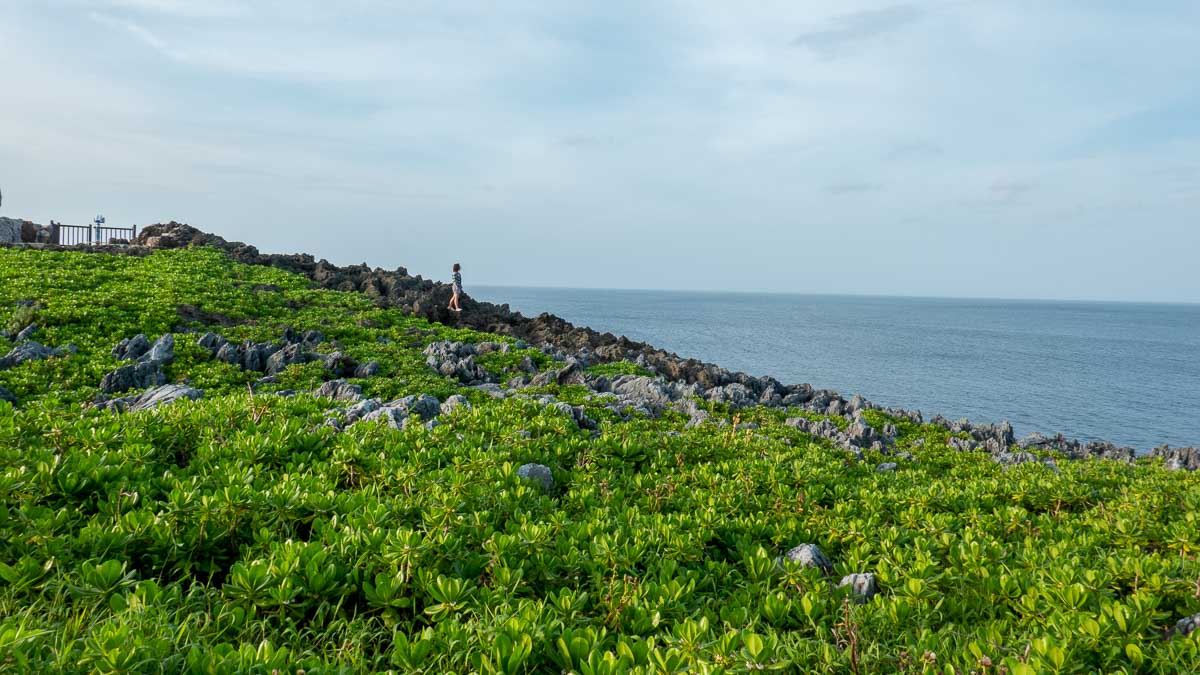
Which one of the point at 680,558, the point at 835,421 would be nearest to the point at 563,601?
the point at 680,558

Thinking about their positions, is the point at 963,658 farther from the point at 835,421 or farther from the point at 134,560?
the point at 835,421

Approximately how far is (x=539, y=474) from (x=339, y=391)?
8.23 meters

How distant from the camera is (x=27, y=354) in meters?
16.3

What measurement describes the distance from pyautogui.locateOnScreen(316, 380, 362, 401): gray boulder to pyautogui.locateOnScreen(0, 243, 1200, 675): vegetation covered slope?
322 cm

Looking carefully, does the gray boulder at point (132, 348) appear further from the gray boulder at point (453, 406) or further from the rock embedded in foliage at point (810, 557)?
the rock embedded in foliage at point (810, 557)

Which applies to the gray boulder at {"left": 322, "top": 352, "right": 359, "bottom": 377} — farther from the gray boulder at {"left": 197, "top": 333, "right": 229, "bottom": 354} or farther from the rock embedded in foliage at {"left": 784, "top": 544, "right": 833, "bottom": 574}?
the rock embedded in foliage at {"left": 784, "top": 544, "right": 833, "bottom": 574}

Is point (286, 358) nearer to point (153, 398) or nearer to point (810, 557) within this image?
point (153, 398)

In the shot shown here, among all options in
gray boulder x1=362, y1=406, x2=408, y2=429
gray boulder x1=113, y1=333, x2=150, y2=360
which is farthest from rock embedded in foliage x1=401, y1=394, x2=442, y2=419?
gray boulder x1=113, y1=333, x2=150, y2=360

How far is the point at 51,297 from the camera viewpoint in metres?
21.8

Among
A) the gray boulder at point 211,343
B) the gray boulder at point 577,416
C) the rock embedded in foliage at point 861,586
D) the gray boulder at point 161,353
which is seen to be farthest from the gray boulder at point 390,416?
the gray boulder at point 211,343

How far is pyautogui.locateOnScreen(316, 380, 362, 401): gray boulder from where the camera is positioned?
45.4 feet

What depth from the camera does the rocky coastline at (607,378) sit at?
16781 millimetres

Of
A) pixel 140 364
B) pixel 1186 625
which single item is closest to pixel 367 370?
pixel 140 364

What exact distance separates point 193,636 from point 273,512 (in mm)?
1823
